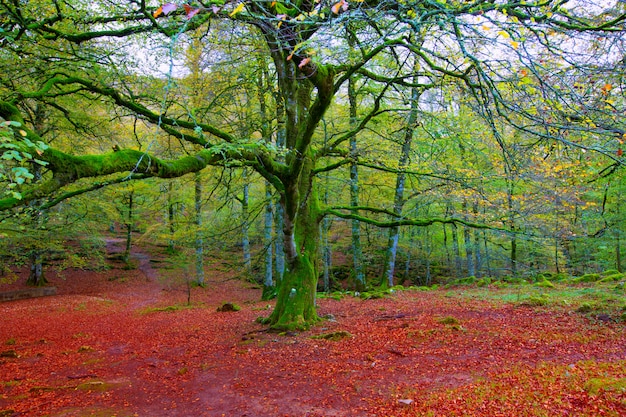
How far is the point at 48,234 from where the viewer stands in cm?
1113

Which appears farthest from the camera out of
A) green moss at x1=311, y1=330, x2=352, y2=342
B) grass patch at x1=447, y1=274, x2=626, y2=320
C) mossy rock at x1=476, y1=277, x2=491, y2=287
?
mossy rock at x1=476, y1=277, x2=491, y2=287

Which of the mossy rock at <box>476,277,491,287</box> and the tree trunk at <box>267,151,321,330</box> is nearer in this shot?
the tree trunk at <box>267,151,321,330</box>

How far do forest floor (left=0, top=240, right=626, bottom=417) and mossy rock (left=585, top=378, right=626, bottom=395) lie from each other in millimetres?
15

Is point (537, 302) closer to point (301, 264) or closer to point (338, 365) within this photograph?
point (301, 264)

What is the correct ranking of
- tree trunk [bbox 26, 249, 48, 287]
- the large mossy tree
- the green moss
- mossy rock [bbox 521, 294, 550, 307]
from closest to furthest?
the large mossy tree, the green moss, mossy rock [bbox 521, 294, 550, 307], tree trunk [bbox 26, 249, 48, 287]

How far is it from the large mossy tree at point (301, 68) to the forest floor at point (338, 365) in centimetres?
159

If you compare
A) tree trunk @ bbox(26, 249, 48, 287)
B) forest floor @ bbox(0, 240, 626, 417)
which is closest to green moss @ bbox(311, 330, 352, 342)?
forest floor @ bbox(0, 240, 626, 417)

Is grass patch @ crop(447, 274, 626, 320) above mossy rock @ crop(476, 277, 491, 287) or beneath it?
above

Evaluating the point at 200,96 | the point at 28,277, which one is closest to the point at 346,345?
the point at 200,96

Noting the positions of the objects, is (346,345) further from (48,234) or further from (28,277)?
(28,277)

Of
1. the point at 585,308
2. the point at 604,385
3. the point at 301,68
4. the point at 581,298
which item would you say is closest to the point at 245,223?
the point at 301,68

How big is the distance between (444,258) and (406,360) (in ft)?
56.3

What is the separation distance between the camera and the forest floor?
367 cm

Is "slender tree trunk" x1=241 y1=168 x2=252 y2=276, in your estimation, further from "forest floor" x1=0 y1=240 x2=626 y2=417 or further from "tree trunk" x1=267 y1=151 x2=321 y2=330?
"forest floor" x1=0 y1=240 x2=626 y2=417
